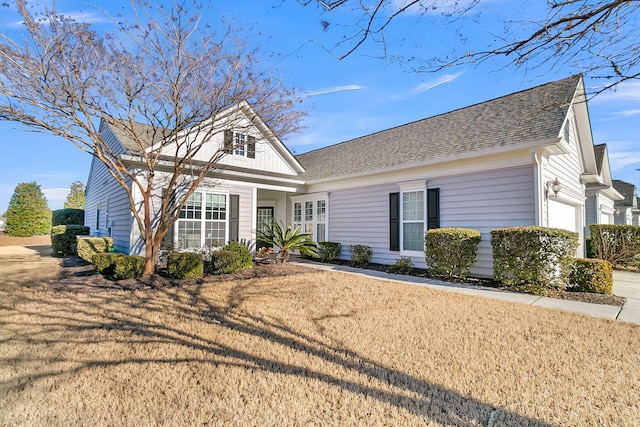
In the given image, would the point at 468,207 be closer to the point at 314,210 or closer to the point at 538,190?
the point at 538,190

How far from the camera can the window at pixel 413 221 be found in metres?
9.11

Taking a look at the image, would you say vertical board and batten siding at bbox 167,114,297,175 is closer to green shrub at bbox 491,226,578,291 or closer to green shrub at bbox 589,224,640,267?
green shrub at bbox 491,226,578,291

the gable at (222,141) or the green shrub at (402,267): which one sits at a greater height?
→ the gable at (222,141)

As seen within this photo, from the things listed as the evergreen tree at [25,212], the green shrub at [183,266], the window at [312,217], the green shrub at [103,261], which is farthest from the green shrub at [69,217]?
the green shrub at [183,266]

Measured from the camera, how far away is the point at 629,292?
6641 millimetres

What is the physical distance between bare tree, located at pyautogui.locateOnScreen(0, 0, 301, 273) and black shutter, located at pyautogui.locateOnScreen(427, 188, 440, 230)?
17.0ft

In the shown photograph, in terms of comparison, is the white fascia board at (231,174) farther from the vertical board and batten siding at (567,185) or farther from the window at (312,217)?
the vertical board and batten siding at (567,185)

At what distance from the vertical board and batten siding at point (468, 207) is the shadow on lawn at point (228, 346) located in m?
5.18

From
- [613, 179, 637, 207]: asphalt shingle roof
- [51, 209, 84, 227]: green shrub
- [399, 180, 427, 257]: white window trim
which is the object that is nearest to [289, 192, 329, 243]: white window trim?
[399, 180, 427, 257]: white window trim

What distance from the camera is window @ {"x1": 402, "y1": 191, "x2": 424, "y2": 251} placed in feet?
29.9

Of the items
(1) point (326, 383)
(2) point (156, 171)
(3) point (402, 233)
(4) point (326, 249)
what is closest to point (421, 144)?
(3) point (402, 233)

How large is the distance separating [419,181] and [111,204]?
10.8 meters

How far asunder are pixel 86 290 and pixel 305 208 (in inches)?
316

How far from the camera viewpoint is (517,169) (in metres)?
7.32
